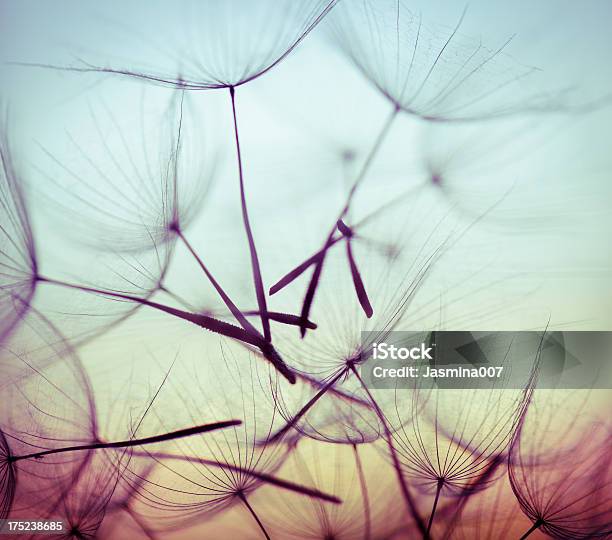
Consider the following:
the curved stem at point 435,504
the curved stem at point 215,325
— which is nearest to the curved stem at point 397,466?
the curved stem at point 435,504

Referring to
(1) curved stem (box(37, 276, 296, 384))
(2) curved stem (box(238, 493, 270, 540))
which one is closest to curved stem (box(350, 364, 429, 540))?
(1) curved stem (box(37, 276, 296, 384))

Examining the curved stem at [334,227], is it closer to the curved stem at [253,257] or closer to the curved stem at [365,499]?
the curved stem at [253,257]

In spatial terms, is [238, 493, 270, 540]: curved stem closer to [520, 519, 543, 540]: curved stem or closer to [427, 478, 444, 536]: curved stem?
Result: [427, 478, 444, 536]: curved stem

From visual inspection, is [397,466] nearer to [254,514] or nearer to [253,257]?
[254,514]

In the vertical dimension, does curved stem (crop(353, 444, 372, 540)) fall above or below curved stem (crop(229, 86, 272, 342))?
below

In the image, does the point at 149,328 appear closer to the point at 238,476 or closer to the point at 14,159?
the point at 238,476

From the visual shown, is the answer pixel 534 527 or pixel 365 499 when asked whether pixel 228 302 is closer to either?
pixel 365 499

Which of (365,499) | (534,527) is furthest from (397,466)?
(534,527)

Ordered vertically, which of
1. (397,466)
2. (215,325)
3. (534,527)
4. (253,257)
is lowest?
(534,527)

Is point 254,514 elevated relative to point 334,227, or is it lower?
lower

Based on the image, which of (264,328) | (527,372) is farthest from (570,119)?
(264,328)

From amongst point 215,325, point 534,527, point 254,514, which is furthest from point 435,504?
point 215,325
